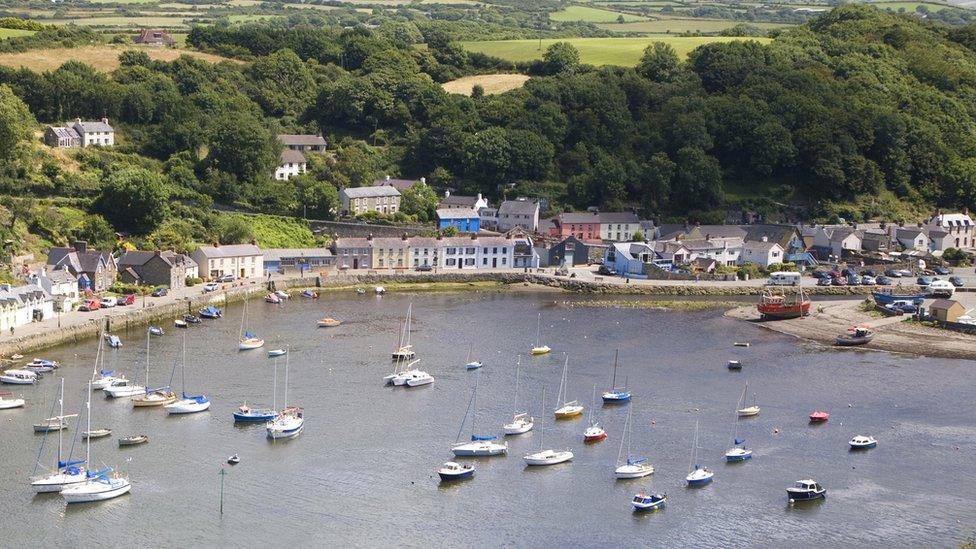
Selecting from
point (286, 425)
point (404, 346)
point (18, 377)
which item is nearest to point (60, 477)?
point (286, 425)

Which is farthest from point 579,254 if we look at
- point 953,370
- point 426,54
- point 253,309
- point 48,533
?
point 48,533

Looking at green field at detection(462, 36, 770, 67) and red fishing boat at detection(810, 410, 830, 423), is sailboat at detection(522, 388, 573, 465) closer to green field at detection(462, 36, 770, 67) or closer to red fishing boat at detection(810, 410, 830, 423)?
red fishing boat at detection(810, 410, 830, 423)

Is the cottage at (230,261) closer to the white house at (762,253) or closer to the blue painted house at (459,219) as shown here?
the blue painted house at (459,219)

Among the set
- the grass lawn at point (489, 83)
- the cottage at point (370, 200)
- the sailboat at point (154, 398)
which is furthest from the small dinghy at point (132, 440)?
the grass lawn at point (489, 83)

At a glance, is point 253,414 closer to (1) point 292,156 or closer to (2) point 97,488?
(2) point 97,488

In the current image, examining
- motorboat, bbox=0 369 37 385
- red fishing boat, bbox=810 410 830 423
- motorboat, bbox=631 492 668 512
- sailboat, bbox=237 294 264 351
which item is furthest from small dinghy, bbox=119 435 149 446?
red fishing boat, bbox=810 410 830 423

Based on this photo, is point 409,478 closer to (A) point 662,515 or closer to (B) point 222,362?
(A) point 662,515
